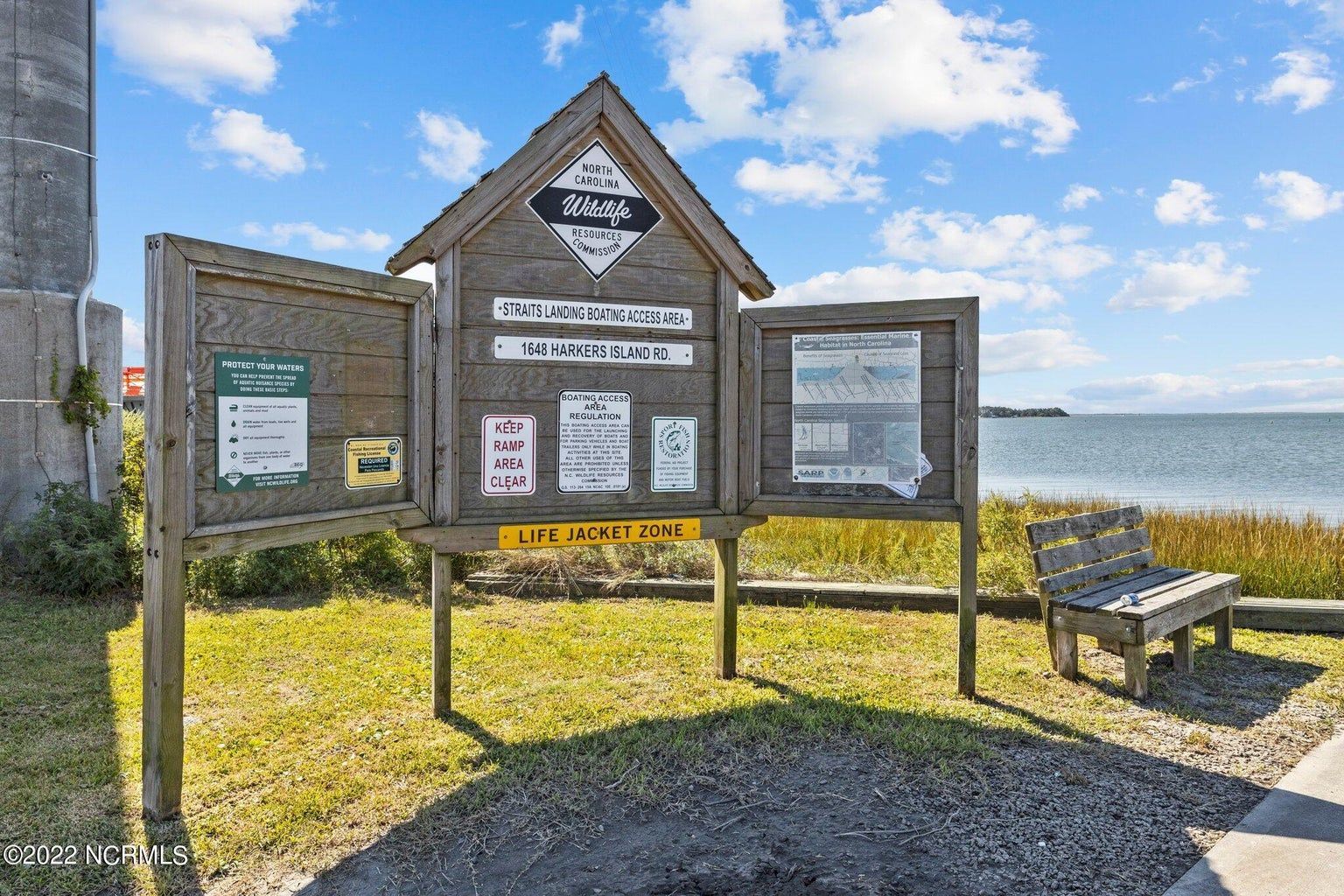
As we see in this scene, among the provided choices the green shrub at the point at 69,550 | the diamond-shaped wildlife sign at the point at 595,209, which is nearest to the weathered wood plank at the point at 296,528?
the diamond-shaped wildlife sign at the point at 595,209

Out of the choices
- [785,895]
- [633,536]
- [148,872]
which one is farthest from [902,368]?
[148,872]

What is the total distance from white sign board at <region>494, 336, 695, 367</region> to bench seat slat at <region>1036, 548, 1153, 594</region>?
9.52ft

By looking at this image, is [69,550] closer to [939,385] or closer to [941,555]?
[939,385]

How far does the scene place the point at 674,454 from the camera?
16.8 feet

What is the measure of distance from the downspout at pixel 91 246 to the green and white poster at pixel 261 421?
22.9 ft

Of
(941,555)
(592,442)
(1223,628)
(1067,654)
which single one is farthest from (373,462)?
(941,555)

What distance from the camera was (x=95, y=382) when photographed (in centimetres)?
889

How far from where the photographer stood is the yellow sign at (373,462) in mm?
4086

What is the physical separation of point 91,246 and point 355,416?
7.50m

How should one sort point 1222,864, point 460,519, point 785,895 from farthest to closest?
point 460,519 < point 1222,864 < point 785,895

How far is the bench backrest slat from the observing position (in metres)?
5.30

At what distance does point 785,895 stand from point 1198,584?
4.61 m

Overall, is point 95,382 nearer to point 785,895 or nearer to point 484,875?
point 484,875

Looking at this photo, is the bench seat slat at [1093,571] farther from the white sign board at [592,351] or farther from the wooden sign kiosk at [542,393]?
the white sign board at [592,351]
